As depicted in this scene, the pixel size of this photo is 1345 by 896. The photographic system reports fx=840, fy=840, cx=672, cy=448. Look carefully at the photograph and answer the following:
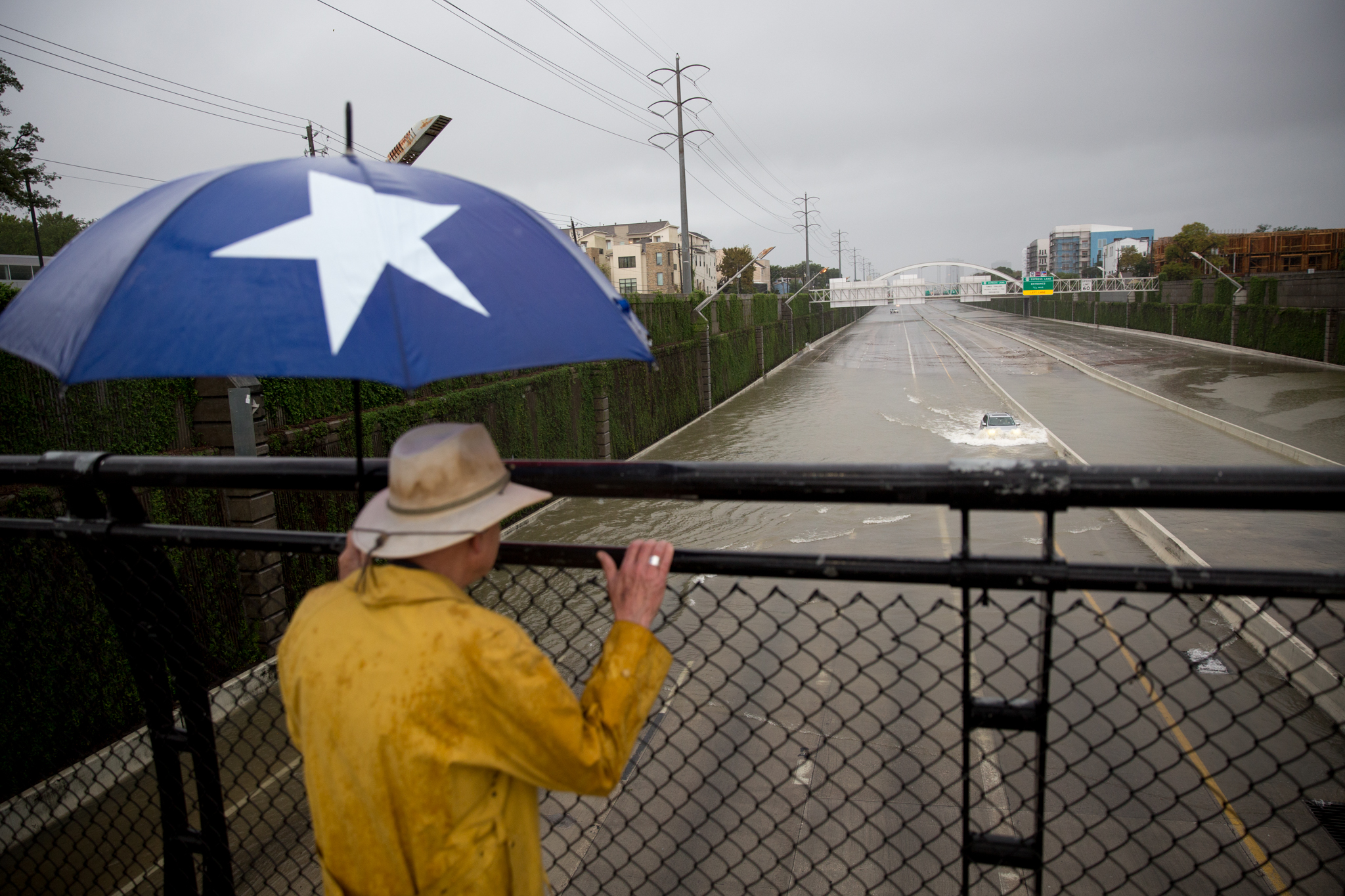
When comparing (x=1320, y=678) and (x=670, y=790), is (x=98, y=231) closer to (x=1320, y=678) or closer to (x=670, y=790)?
(x=670, y=790)

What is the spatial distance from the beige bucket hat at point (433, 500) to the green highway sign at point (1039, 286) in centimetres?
11496

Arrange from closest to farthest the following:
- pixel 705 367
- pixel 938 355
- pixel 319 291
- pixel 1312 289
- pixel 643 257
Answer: pixel 319 291 < pixel 705 367 < pixel 1312 289 < pixel 938 355 < pixel 643 257

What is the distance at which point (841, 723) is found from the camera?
3.55 metres

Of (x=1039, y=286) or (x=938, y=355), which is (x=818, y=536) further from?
(x=1039, y=286)

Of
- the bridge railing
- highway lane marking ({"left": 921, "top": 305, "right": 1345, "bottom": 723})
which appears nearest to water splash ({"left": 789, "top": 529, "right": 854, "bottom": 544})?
the bridge railing

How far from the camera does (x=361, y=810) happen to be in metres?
1.62

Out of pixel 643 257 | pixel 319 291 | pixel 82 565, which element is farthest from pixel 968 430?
pixel 643 257

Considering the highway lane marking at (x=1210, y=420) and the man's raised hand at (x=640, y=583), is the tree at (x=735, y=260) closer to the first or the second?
the highway lane marking at (x=1210, y=420)

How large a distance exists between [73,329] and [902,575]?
176 cm

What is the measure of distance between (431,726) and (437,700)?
51 millimetres

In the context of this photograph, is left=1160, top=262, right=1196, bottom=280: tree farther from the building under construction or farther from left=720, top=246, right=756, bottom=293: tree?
left=720, top=246, right=756, bottom=293: tree

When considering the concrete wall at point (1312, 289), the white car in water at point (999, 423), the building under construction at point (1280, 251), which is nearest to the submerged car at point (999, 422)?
the white car in water at point (999, 423)

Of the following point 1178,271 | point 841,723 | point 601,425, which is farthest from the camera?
point 1178,271

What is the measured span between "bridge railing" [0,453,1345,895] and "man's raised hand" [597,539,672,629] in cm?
12
